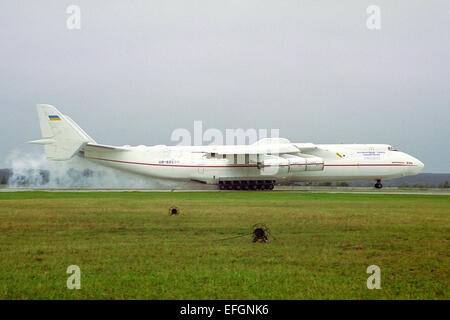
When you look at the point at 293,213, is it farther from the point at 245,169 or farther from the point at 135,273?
the point at 245,169

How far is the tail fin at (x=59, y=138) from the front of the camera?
137ft

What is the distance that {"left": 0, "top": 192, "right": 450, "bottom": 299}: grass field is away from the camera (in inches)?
345

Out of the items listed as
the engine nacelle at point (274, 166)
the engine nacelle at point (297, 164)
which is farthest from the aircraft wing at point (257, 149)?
the engine nacelle at point (297, 164)

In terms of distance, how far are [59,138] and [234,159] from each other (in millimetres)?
15101

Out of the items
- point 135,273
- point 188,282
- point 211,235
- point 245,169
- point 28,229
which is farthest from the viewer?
point 245,169

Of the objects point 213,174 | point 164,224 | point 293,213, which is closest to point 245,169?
point 213,174


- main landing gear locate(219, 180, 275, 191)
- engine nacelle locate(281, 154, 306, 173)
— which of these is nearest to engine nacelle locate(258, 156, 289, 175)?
engine nacelle locate(281, 154, 306, 173)

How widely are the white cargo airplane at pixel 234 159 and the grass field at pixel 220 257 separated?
22494 millimetres

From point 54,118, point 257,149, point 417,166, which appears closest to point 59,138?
point 54,118

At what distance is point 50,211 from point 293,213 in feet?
36.1

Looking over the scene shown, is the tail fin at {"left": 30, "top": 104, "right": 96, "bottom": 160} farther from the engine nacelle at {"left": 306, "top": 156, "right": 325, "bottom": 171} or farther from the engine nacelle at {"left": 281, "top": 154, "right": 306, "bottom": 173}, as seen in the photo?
the engine nacelle at {"left": 306, "top": 156, "right": 325, "bottom": 171}

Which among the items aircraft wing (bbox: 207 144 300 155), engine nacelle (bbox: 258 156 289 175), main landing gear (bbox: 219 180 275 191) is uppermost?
aircraft wing (bbox: 207 144 300 155)

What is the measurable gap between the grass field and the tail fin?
22689 mm

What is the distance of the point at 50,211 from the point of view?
22.2m
